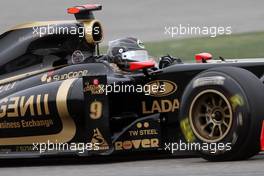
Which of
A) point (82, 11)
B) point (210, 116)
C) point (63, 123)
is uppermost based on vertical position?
point (82, 11)

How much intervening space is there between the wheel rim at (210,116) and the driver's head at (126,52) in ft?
4.65

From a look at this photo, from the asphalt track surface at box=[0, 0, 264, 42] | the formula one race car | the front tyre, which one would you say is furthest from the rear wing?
the asphalt track surface at box=[0, 0, 264, 42]

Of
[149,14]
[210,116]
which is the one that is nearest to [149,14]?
[149,14]

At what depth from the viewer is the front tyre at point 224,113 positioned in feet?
21.1

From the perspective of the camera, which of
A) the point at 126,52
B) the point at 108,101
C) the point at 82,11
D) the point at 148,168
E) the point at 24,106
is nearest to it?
the point at 148,168

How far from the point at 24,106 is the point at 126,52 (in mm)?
1202

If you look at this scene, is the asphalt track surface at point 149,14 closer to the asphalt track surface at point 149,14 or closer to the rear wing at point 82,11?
the asphalt track surface at point 149,14

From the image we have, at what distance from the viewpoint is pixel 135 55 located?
8.14 m

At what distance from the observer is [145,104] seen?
24.8 feet

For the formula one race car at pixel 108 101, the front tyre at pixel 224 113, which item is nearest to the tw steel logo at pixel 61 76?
the formula one race car at pixel 108 101

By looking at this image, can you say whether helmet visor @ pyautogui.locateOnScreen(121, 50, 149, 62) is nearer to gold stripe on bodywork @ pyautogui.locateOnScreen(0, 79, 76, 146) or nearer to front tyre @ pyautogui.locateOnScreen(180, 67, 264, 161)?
gold stripe on bodywork @ pyautogui.locateOnScreen(0, 79, 76, 146)

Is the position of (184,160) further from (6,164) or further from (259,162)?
(6,164)

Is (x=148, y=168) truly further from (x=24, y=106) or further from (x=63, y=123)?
(x=24, y=106)

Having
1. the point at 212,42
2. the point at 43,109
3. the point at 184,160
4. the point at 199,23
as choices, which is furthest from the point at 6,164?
the point at 199,23
